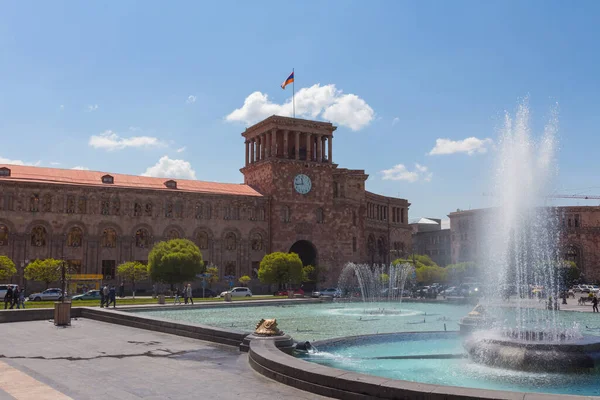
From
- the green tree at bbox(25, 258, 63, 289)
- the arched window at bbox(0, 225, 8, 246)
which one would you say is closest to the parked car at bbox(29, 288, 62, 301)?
the green tree at bbox(25, 258, 63, 289)

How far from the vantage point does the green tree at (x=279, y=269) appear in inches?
2251

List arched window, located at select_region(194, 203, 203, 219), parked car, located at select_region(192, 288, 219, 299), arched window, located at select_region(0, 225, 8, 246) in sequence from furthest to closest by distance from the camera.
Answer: arched window, located at select_region(194, 203, 203, 219) < parked car, located at select_region(192, 288, 219, 299) < arched window, located at select_region(0, 225, 8, 246)

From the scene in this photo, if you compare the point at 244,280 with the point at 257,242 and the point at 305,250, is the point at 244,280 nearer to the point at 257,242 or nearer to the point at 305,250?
the point at 257,242

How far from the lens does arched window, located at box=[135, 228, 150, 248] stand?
59781 millimetres

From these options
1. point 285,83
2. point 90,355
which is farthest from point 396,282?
point 90,355

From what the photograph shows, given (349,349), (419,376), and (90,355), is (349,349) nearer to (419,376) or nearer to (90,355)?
(419,376)

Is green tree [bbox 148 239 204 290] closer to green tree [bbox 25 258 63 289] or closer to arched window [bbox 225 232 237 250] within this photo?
green tree [bbox 25 258 63 289]

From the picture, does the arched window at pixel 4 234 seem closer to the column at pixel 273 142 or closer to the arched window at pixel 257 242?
the arched window at pixel 257 242

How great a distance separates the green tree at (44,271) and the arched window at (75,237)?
294 inches

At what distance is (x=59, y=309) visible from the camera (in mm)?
23562

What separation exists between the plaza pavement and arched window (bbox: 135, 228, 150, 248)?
40402mm

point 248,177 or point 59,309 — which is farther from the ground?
point 248,177

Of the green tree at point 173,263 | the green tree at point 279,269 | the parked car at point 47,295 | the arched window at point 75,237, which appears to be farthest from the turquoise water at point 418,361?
the arched window at point 75,237

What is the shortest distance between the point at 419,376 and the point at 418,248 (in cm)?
12237
